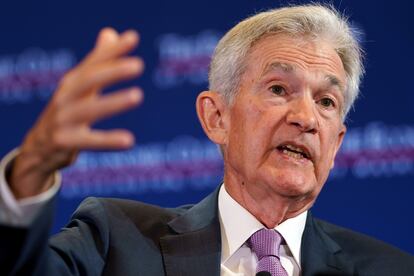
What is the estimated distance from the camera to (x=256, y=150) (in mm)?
2191

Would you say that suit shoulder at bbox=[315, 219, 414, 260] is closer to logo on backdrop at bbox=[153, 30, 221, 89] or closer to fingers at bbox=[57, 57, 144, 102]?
logo on backdrop at bbox=[153, 30, 221, 89]

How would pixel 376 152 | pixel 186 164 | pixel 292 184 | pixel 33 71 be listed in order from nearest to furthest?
pixel 292 184, pixel 376 152, pixel 186 164, pixel 33 71

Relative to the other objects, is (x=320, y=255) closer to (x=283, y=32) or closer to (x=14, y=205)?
(x=283, y=32)

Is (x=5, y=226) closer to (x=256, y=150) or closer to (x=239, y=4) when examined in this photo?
(x=256, y=150)

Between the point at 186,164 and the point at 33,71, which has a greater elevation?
the point at 33,71

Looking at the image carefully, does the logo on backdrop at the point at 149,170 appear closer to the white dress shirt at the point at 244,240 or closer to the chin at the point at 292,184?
the white dress shirt at the point at 244,240

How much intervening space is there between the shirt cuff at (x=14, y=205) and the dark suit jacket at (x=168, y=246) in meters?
0.34

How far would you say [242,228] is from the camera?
2.21 m

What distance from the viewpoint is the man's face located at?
216 cm

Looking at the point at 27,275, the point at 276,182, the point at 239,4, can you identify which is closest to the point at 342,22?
the point at 276,182

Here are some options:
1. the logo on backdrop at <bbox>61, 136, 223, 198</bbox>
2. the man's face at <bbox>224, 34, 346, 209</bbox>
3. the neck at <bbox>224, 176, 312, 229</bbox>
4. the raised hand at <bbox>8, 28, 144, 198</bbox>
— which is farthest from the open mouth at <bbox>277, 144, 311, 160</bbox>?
the logo on backdrop at <bbox>61, 136, 223, 198</bbox>

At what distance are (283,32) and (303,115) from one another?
10.3 inches

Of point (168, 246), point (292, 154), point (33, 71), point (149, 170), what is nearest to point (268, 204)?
point (292, 154)

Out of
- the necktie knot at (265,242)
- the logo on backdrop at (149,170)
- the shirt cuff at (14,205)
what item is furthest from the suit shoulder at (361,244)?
the shirt cuff at (14,205)
